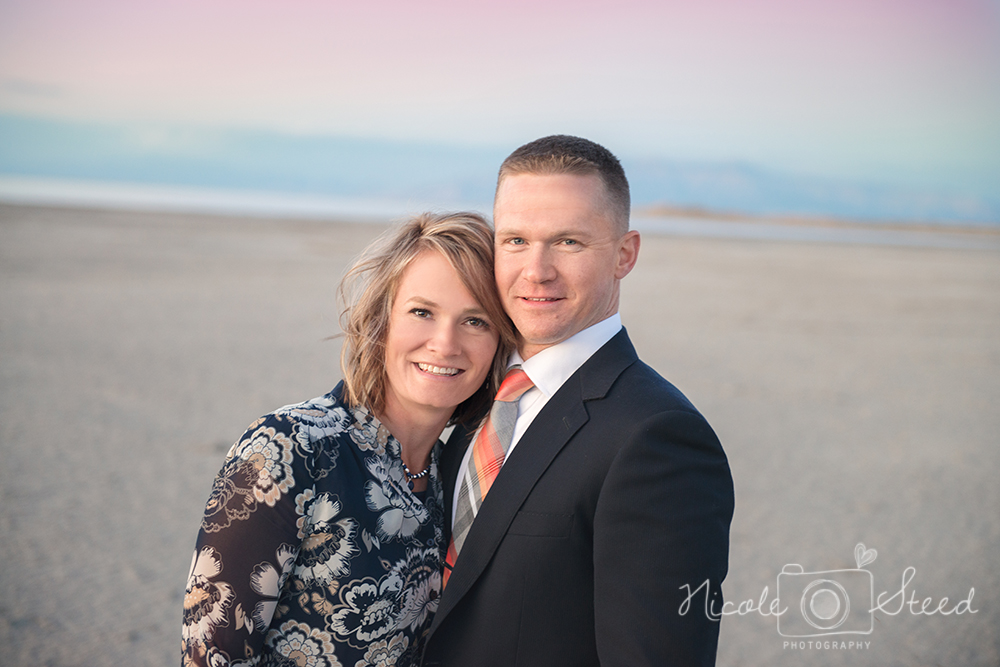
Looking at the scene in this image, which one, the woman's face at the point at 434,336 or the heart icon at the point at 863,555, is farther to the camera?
the heart icon at the point at 863,555

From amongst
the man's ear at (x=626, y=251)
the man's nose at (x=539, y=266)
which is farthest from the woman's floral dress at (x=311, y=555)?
the man's ear at (x=626, y=251)

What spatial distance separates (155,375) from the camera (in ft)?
41.1

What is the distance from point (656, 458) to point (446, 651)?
3.40ft

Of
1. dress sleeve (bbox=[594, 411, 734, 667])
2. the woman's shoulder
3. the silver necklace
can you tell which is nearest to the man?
Result: dress sleeve (bbox=[594, 411, 734, 667])

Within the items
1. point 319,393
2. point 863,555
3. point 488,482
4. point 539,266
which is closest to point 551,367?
point 539,266

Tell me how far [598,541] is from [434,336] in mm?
1015

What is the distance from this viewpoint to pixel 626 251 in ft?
10.5

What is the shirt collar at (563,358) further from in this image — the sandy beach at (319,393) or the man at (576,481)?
the sandy beach at (319,393)

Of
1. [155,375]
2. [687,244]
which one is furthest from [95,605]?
[687,244]

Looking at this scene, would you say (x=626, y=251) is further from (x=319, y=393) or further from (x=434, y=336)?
(x=319, y=393)

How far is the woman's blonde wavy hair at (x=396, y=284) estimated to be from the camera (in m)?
3.05

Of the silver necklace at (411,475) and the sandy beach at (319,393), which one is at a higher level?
the silver necklace at (411,475)

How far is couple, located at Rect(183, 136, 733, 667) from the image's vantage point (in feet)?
8.23

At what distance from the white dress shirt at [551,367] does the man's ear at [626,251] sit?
0.85ft
